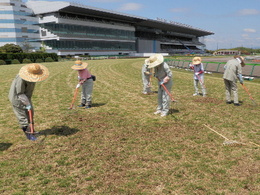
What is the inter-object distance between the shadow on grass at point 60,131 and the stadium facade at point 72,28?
6337cm

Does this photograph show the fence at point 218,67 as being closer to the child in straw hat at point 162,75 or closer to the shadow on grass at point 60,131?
the child in straw hat at point 162,75

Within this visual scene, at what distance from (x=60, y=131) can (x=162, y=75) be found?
365cm

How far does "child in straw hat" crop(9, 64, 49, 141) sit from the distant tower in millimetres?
75189

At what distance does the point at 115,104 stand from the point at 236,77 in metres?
5.02

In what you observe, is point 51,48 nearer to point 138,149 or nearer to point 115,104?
point 115,104

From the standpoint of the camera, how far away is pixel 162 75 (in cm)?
753

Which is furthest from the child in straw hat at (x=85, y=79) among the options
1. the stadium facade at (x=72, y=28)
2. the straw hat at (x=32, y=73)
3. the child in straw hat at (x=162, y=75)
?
the stadium facade at (x=72, y=28)

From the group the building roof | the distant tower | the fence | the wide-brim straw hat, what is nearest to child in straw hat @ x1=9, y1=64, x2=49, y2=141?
the wide-brim straw hat

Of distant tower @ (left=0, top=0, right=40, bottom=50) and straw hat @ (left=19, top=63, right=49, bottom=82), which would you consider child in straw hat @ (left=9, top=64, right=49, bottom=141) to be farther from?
distant tower @ (left=0, top=0, right=40, bottom=50)

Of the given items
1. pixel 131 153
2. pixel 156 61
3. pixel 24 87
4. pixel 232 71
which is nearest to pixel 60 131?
pixel 24 87

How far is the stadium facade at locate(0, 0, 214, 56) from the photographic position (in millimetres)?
67750

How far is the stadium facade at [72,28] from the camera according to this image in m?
67.8

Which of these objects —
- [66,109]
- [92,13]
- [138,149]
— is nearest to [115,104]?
[66,109]

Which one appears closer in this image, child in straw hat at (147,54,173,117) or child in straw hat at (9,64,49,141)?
child in straw hat at (9,64,49,141)
